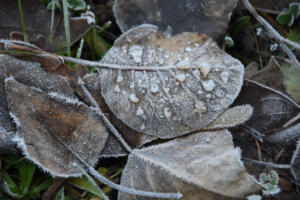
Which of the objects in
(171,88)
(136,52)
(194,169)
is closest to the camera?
(194,169)

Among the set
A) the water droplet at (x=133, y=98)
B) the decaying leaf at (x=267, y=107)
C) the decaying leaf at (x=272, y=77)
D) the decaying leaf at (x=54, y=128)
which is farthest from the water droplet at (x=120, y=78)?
the decaying leaf at (x=272, y=77)

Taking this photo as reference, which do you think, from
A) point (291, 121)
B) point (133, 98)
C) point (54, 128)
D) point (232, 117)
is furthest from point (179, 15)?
point (54, 128)

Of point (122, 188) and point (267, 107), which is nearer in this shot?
point (122, 188)

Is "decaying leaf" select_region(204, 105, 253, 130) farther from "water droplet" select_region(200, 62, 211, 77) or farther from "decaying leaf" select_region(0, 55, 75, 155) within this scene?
"decaying leaf" select_region(0, 55, 75, 155)

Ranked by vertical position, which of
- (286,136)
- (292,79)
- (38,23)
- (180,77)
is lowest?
(286,136)

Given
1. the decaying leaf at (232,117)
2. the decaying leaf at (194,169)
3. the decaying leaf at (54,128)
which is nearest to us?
the decaying leaf at (194,169)

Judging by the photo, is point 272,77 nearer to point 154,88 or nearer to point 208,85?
point 208,85

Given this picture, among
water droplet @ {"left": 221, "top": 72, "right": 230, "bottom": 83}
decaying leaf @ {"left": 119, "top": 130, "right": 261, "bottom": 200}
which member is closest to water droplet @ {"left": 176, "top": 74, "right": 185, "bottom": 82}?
water droplet @ {"left": 221, "top": 72, "right": 230, "bottom": 83}

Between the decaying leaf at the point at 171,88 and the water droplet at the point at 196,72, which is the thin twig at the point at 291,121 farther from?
the water droplet at the point at 196,72
